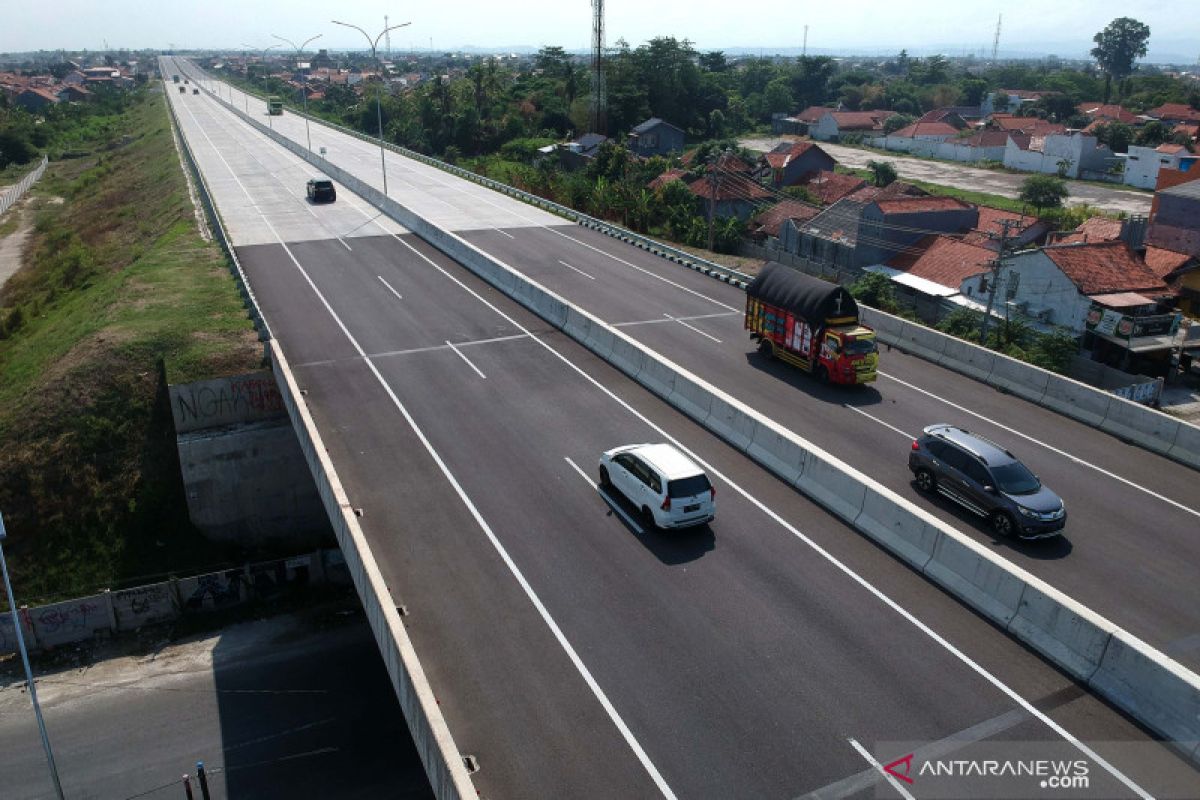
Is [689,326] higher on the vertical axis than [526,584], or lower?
higher

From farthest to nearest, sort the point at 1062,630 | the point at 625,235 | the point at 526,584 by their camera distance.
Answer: the point at 625,235 → the point at 526,584 → the point at 1062,630

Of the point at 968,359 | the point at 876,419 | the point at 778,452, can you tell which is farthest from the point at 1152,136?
the point at 778,452

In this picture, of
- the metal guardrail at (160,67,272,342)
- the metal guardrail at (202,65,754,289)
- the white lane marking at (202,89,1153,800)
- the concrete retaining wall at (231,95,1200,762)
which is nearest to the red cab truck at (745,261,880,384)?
the concrete retaining wall at (231,95,1200,762)

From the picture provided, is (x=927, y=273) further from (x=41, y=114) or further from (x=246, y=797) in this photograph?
(x=41, y=114)

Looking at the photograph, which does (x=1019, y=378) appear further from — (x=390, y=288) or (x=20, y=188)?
(x=20, y=188)

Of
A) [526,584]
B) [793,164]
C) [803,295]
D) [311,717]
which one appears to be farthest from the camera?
[793,164]

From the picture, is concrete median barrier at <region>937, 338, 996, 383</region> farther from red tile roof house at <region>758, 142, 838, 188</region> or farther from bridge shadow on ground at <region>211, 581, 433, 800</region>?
red tile roof house at <region>758, 142, 838, 188</region>

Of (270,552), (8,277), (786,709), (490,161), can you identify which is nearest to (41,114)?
(490,161)
